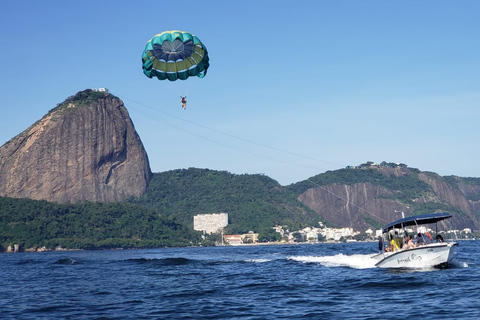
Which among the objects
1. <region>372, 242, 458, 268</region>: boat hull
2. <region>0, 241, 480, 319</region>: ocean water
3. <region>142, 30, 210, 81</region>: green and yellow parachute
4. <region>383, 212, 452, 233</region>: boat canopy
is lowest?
<region>0, 241, 480, 319</region>: ocean water

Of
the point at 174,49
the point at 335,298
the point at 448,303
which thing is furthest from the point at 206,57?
the point at 448,303

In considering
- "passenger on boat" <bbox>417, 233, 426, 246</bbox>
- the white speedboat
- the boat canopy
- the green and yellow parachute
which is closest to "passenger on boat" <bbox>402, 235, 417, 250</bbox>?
the white speedboat

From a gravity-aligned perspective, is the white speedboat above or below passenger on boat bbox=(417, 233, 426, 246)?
below

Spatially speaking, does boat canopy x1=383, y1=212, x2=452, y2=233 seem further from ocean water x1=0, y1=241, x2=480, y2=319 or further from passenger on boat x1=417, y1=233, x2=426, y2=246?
ocean water x1=0, y1=241, x2=480, y2=319

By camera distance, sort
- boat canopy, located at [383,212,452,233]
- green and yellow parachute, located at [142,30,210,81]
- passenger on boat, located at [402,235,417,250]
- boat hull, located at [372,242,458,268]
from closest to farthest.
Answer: boat hull, located at [372,242,458,268] → passenger on boat, located at [402,235,417,250] → boat canopy, located at [383,212,452,233] → green and yellow parachute, located at [142,30,210,81]

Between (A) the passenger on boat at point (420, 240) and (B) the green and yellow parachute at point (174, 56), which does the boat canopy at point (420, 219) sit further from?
(B) the green and yellow parachute at point (174, 56)

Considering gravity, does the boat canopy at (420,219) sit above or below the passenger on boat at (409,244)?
above

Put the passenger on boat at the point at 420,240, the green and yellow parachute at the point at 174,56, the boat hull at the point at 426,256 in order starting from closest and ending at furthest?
the boat hull at the point at 426,256
the passenger on boat at the point at 420,240
the green and yellow parachute at the point at 174,56

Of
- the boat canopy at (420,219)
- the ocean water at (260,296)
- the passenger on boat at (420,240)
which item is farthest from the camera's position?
the passenger on boat at (420,240)

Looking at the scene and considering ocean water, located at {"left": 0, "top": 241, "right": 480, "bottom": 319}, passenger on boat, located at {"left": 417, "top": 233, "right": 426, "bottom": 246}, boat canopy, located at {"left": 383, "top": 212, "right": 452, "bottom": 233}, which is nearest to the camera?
ocean water, located at {"left": 0, "top": 241, "right": 480, "bottom": 319}

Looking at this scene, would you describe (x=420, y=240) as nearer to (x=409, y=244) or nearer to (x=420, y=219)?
(x=420, y=219)

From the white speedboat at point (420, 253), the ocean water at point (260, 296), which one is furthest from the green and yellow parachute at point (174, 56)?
the white speedboat at point (420, 253)
